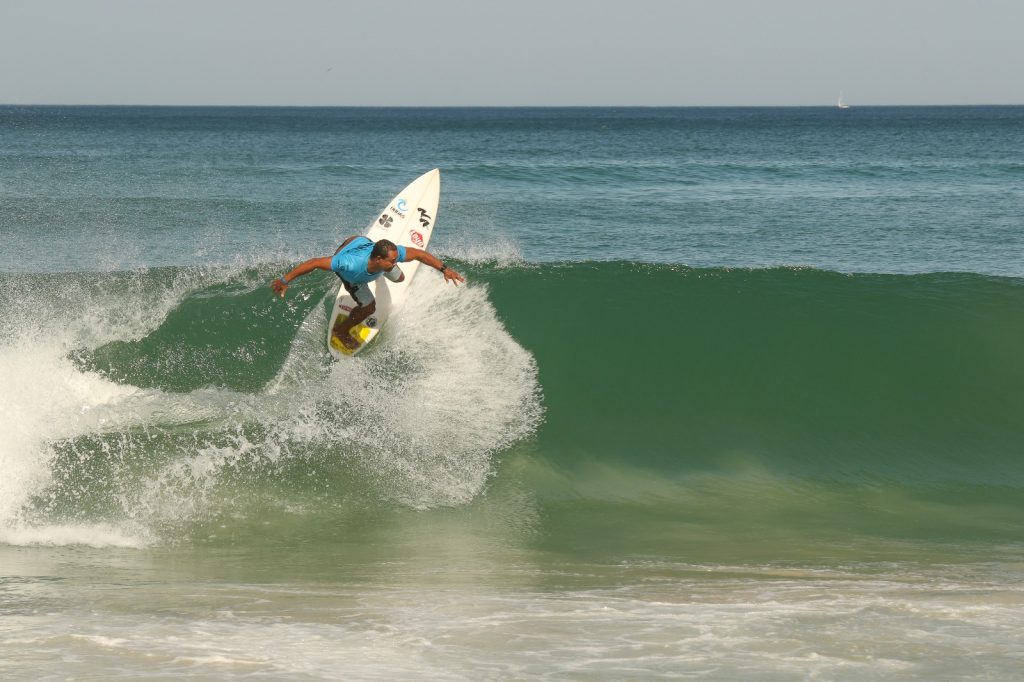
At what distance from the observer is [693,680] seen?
4395 millimetres

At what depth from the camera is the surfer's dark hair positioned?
7953mm

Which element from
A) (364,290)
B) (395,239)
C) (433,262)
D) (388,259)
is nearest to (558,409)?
(433,262)

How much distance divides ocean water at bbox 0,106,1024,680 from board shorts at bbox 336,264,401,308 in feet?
1.27

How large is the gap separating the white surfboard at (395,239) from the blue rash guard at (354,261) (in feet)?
2.45

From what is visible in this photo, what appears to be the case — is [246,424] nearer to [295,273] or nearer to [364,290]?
[295,273]

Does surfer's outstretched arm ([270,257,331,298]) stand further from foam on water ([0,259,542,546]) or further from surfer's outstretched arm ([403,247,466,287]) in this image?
foam on water ([0,259,542,546])

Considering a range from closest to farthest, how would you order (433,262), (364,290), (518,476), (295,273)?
1. (295,273)
2. (518,476)
3. (433,262)
4. (364,290)

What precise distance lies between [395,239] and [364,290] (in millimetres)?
1258

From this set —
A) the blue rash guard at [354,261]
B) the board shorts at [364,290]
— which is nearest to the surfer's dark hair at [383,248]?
the blue rash guard at [354,261]

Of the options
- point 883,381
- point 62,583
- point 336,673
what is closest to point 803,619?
point 336,673

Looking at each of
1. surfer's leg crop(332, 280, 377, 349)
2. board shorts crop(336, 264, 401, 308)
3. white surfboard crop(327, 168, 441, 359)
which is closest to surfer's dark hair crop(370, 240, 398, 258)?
board shorts crop(336, 264, 401, 308)

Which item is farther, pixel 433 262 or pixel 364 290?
pixel 364 290

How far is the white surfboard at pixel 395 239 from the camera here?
29.9ft

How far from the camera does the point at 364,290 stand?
352 inches
